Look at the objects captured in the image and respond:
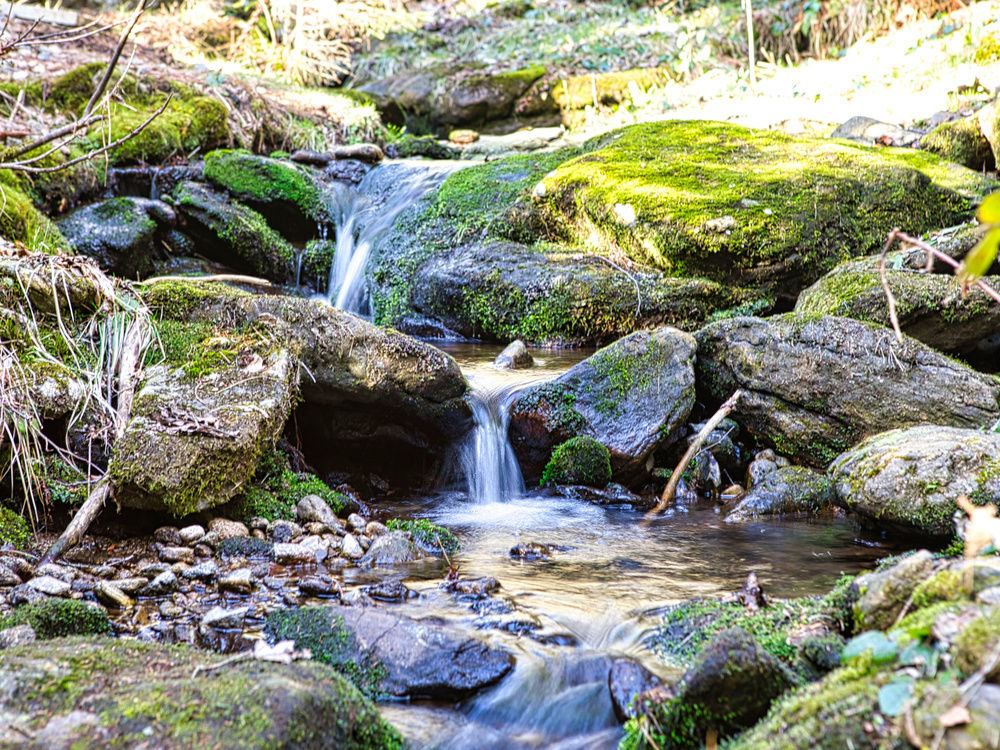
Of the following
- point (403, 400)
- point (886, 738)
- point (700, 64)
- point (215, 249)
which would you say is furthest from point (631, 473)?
point (700, 64)

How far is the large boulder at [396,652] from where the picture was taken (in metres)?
2.61

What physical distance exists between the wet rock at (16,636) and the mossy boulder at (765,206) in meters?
6.55

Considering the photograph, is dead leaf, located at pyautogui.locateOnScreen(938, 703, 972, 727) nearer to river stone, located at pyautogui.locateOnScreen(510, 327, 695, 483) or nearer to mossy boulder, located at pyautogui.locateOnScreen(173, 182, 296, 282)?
river stone, located at pyautogui.locateOnScreen(510, 327, 695, 483)

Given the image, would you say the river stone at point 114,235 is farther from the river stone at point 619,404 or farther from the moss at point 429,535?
the moss at point 429,535

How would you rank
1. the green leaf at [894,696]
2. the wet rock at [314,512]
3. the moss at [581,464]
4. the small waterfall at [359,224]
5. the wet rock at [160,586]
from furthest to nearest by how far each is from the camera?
the small waterfall at [359,224] → the moss at [581,464] → the wet rock at [314,512] → the wet rock at [160,586] → the green leaf at [894,696]

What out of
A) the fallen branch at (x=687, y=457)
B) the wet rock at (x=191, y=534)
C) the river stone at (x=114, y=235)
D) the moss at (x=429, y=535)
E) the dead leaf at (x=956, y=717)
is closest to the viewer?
the dead leaf at (x=956, y=717)

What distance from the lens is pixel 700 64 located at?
49.1ft

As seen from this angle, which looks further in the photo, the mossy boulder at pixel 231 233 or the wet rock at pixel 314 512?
the mossy boulder at pixel 231 233

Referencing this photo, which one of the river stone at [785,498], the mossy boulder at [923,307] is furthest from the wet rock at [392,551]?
the mossy boulder at [923,307]

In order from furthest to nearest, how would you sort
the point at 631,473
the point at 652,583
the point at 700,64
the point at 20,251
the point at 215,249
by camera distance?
the point at 700,64 → the point at 215,249 → the point at 631,473 → the point at 20,251 → the point at 652,583

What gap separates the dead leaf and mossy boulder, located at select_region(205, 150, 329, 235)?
957cm

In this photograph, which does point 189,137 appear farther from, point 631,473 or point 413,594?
point 413,594

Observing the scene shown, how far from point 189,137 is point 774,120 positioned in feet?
28.7

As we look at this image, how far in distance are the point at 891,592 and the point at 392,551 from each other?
254 cm
